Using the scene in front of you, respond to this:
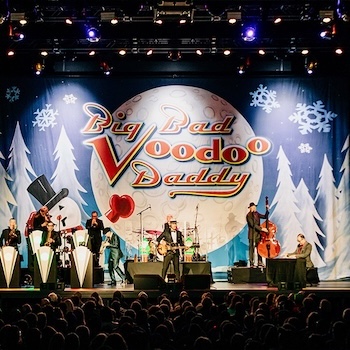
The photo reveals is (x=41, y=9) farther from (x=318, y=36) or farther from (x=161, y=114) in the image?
(x=318, y=36)

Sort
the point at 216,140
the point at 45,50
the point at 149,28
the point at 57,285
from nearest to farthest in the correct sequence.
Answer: the point at 57,285 < the point at 149,28 < the point at 45,50 < the point at 216,140

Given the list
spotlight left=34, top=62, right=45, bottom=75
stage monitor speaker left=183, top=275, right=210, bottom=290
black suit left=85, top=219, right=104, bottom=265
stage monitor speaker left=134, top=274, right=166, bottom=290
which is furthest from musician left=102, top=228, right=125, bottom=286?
spotlight left=34, top=62, right=45, bottom=75

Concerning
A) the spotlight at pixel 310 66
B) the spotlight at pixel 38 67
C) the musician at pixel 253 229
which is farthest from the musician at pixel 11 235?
the spotlight at pixel 310 66

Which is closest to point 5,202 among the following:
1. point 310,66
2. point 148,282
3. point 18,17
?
point 18,17

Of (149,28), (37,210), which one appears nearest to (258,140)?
(149,28)

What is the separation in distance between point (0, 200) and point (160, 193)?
3960 mm

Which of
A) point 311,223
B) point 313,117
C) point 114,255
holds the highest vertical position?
point 313,117

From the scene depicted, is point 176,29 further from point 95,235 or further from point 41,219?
point 41,219

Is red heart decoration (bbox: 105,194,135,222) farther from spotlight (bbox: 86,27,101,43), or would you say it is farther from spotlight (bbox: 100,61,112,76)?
spotlight (bbox: 86,27,101,43)

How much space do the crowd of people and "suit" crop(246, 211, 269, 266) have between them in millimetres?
7459

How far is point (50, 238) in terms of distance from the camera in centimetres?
1845

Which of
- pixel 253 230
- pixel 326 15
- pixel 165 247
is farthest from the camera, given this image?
pixel 253 230

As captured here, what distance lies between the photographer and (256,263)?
66.4 feet

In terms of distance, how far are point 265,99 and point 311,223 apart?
3.32 metres
